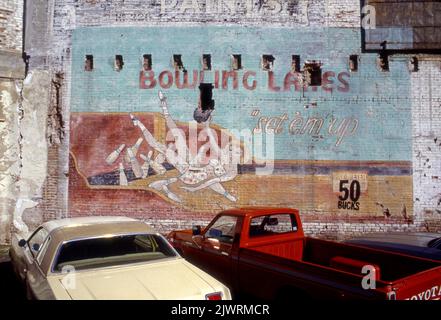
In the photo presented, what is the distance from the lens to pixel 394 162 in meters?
9.81

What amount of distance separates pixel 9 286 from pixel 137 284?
160 inches

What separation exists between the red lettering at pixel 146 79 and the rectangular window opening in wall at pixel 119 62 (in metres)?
0.60

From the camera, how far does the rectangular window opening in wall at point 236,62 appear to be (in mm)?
10250

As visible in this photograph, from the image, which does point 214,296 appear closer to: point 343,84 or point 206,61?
point 206,61

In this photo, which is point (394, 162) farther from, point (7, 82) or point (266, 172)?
point (7, 82)

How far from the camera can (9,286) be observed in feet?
20.7

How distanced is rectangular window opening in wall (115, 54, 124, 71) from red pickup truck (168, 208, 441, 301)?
5.74 metres

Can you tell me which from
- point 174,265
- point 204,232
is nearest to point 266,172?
point 204,232

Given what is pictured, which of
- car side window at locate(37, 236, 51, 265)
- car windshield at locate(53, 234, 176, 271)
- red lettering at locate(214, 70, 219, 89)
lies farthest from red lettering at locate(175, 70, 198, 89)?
car side window at locate(37, 236, 51, 265)

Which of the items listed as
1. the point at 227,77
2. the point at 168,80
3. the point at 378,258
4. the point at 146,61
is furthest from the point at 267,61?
the point at 378,258

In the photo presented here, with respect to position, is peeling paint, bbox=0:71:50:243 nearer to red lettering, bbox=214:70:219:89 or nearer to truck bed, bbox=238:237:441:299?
red lettering, bbox=214:70:219:89

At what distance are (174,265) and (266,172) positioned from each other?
612 cm

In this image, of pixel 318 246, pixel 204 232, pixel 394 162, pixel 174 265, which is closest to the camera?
pixel 174 265

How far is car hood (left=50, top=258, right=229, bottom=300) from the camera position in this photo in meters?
3.34
